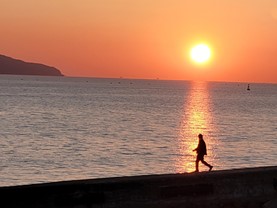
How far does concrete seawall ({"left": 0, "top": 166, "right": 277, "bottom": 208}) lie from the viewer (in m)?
8.76

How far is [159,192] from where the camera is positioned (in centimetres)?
955

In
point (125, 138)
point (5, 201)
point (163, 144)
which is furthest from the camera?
point (125, 138)

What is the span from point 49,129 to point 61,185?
58348 millimetres

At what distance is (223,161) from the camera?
4184 cm

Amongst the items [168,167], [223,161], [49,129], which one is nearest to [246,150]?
[223,161]

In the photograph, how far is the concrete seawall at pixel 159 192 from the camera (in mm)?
8758

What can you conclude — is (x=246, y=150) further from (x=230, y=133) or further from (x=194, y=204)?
(x=194, y=204)

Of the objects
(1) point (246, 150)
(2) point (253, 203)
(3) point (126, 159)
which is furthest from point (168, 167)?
(2) point (253, 203)

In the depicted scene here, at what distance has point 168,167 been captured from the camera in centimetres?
3806

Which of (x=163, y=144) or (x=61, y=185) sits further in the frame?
(x=163, y=144)

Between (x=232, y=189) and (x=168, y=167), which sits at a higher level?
(x=232, y=189)

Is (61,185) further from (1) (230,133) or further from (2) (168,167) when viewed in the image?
(1) (230,133)

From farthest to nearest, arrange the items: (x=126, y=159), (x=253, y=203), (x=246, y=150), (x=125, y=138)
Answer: (x=125, y=138) → (x=246, y=150) → (x=126, y=159) → (x=253, y=203)

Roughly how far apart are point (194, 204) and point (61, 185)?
2522 millimetres
